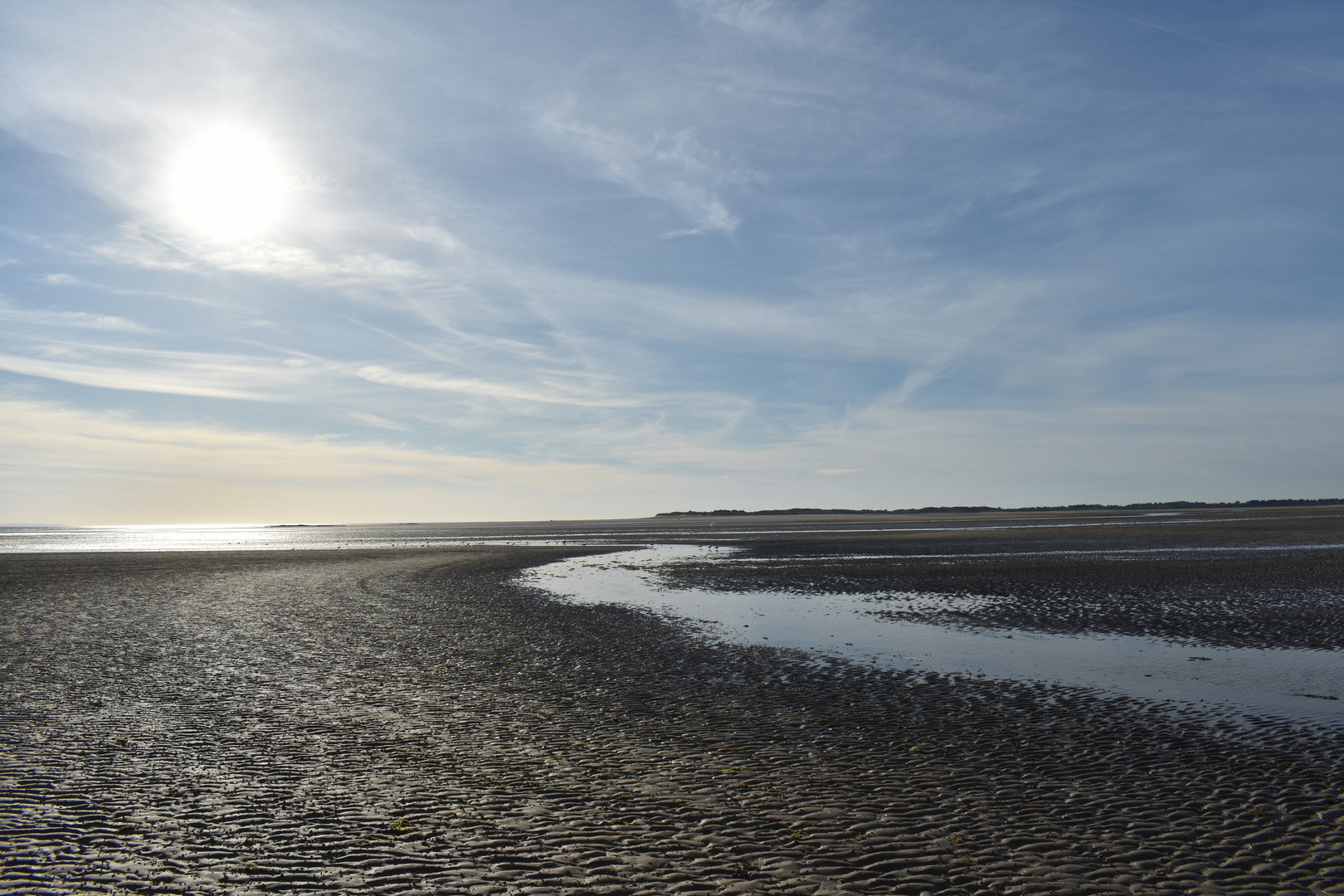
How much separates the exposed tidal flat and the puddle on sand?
28.3 inches

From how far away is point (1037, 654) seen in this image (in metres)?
17.3

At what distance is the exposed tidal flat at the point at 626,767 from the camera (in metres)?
6.79

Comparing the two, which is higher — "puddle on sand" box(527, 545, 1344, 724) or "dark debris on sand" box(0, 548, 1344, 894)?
"dark debris on sand" box(0, 548, 1344, 894)

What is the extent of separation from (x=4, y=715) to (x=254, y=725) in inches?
168

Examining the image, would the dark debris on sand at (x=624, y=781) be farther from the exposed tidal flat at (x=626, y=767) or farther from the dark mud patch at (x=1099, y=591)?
the dark mud patch at (x=1099, y=591)

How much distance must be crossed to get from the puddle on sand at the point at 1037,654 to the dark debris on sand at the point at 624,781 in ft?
4.42

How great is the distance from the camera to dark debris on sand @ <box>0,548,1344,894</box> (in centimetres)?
672

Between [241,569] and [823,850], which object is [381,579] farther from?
[823,850]

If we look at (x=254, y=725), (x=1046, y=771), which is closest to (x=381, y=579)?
(x=254, y=725)

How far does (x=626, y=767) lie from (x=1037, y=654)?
11323mm

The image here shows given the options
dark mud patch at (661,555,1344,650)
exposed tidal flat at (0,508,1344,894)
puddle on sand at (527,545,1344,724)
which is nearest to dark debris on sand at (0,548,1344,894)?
exposed tidal flat at (0,508,1344,894)

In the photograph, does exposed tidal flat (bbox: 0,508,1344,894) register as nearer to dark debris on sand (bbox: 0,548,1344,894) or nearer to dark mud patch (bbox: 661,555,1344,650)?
dark debris on sand (bbox: 0,548,1344,894)

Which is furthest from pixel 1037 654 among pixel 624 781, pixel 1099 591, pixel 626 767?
pixel 1099 591

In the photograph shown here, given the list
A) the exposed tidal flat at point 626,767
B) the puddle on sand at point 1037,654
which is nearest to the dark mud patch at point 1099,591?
the exposed tidal flat at point 626,767
